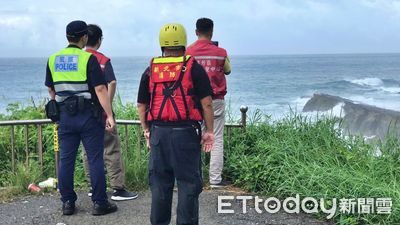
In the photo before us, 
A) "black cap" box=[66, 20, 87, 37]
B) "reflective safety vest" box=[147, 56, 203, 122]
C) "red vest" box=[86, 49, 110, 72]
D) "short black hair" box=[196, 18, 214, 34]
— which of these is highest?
"short black hair" box=[196, 18, 214, 34]

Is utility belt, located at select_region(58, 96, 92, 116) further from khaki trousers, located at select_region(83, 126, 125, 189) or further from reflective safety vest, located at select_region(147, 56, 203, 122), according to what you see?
reflective safety vest, located at select_region(147, 56, 203, 122)

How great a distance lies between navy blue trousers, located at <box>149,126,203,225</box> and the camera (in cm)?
389

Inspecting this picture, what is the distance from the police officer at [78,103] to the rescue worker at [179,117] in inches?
29.7

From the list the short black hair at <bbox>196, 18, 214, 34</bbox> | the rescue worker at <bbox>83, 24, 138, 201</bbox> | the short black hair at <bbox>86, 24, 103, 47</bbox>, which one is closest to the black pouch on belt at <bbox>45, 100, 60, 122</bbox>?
the rescue worker at <bbox>83, 24, 138, 201</bbox>

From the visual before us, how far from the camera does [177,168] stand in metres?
3.92

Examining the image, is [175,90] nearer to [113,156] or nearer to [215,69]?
[113,156]

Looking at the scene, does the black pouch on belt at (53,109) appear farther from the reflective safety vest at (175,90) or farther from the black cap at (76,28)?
the reflective safety vest at (175,90)

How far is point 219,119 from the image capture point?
6055 millimetres

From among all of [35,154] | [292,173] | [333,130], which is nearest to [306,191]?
[292,173]

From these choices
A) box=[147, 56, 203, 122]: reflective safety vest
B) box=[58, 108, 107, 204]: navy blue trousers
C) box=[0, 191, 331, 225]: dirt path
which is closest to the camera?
box=[147, 56, 203, 122]: reflective safety vest

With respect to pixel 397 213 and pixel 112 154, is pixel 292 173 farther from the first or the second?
pixel 112 154

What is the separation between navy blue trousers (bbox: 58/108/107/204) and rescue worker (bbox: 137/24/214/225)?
86 cm

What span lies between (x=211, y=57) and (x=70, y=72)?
73.6 inches

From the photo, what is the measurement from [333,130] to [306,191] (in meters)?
2.02
